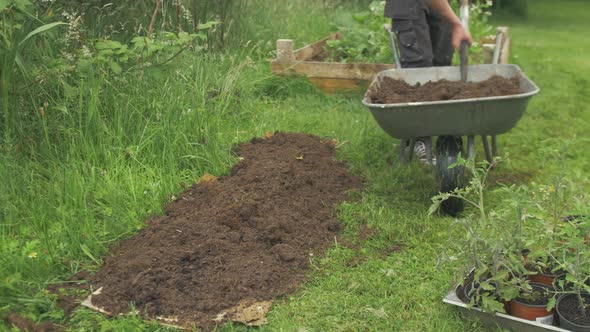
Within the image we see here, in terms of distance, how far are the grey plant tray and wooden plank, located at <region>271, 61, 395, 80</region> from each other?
11.1ft

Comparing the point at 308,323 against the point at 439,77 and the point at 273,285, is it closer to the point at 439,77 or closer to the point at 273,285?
the point at 273,285

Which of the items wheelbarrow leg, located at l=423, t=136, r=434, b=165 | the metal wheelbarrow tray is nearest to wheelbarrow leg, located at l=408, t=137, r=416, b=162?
wheelbarrow leg, located at l=423, t=136, r=434, b=165

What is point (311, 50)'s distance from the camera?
6.73 meters

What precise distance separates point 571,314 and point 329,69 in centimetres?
377

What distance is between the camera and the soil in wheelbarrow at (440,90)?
12.5 ft

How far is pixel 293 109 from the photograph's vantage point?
557 centimetres

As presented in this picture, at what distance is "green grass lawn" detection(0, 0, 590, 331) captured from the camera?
284cm

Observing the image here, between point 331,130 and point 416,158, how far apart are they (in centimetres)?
77

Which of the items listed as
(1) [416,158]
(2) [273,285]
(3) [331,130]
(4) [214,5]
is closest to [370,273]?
(2) [273,285]

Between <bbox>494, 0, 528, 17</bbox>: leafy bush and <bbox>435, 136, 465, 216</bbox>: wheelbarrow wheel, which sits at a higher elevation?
<bbox>435, 136, 465, 216</bbox>: wheelbarrow wheel

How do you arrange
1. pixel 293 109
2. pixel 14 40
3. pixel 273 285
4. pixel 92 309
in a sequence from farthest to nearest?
pixel 293 109, pixel 14 40, pixel 273 285, pixel 92 309

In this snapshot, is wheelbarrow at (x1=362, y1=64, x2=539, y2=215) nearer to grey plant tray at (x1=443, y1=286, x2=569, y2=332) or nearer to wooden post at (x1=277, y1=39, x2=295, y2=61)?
grey plant tray at (x1=443, y1=286, x2=569, y2=332)

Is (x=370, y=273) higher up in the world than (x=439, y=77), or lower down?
lower down

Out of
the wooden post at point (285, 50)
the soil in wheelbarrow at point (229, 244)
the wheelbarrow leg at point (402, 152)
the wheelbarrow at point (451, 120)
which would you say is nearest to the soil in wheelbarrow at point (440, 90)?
the wheelbarrow at point (451, 120)
